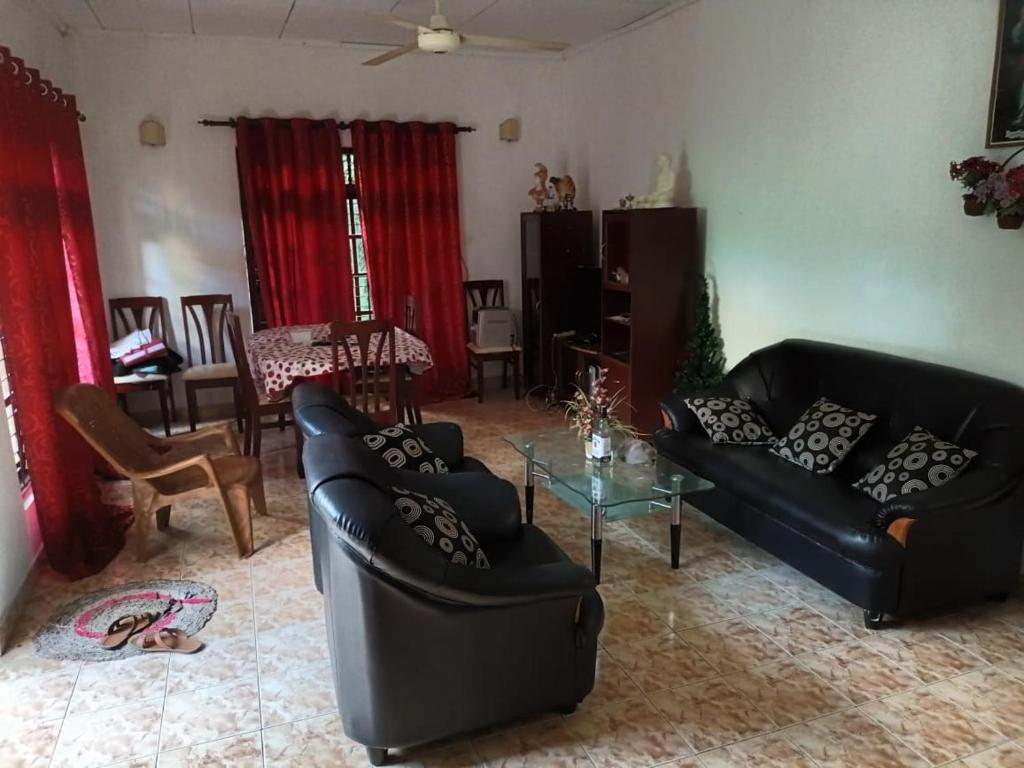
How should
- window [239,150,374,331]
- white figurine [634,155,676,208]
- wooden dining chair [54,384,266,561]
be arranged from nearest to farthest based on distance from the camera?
wooden dining chair [54,384,266,561] < white figurine [634,155,676,208] < window [239,150,374,331]

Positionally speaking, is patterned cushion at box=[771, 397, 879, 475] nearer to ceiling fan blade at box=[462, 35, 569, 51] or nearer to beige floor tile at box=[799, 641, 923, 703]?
beige floor tile at box=[799, 641, 923, 703]

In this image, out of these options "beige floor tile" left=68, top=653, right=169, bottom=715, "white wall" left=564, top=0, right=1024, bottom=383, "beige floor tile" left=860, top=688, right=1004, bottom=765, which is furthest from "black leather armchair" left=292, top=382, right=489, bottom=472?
"white wall" left=564, top=0, right=1024, bottom=383

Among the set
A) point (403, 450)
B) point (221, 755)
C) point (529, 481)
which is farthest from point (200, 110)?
point (221, 755)

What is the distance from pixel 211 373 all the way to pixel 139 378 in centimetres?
45

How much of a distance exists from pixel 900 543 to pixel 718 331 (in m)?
2.33

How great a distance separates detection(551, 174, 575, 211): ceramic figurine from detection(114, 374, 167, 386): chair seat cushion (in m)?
3.22

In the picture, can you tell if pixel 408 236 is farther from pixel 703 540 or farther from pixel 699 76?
pixel 703 540

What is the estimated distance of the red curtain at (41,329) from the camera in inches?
115

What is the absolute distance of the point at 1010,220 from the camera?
279 cm

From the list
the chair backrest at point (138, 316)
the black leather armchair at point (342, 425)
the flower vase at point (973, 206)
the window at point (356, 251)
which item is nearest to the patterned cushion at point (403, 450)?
the black leather armchair at point (342, 425)

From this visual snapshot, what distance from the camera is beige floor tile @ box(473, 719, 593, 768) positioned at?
211 centimetres

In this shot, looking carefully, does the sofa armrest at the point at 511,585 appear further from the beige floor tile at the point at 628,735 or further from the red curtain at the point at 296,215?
the red curtain at the point at 296,215

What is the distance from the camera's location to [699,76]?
15.3 ft

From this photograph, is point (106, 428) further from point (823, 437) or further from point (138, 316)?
point (823, 437)
